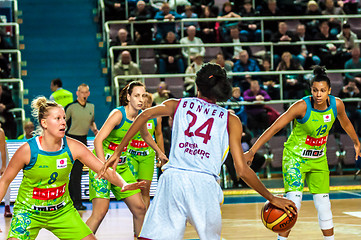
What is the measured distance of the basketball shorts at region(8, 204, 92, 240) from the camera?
4590mm

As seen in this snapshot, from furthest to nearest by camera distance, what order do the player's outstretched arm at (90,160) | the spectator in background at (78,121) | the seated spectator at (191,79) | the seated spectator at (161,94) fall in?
the seated spectator at (191,79), the seated spectator at (161,94), the spectator in background at (78,121), the player's outstretched arm at (90,160)

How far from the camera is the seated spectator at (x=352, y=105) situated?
12.7 m

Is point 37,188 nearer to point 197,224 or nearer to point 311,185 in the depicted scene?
point 197,224

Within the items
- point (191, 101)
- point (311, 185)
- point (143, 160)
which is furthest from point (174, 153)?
point (143, 160)

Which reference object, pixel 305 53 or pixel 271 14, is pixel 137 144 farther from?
pixel 271 14


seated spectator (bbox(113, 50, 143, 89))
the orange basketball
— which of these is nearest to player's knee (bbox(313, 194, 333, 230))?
the orange basketball

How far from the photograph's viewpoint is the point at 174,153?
161 inches

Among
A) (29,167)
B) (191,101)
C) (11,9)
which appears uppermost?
(11,9)

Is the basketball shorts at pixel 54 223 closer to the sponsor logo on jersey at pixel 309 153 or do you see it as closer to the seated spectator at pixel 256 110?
the sponsor logo on jersey at pixel 309 153

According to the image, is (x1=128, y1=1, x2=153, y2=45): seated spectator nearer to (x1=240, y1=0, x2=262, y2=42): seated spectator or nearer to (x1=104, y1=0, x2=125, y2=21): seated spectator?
(x1=104, y1=0, x2=125, y2=21): seated spectator

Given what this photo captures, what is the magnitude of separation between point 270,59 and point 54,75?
15.8 feet

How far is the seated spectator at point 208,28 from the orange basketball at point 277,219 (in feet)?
31.2

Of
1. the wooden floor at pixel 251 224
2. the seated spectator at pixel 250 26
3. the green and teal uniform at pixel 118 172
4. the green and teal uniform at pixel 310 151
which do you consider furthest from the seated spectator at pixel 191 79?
the green and teal uniform at pixel 310 151

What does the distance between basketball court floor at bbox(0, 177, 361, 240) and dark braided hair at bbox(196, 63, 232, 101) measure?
3.35 m
